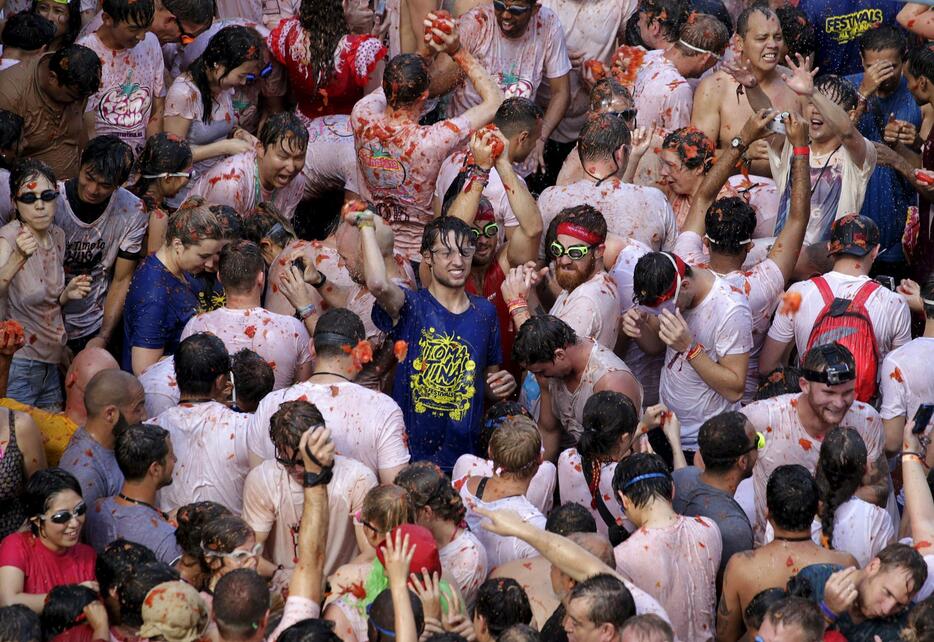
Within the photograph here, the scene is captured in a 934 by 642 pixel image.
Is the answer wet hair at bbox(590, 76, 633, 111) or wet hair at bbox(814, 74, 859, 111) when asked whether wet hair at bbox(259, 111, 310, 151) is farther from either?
wet hair at bbox(814, 74, 859, 111)

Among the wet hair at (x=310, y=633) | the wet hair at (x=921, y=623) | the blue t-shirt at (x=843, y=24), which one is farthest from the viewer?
the blue t-shirt at (x=843, y=24)

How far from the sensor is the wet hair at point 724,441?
6754 mm

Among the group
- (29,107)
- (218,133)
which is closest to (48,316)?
(29,107)

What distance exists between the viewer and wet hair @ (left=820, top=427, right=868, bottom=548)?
653 cm

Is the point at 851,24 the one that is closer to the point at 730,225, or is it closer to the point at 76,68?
the point at 730,225

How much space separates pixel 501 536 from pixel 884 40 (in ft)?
16.4

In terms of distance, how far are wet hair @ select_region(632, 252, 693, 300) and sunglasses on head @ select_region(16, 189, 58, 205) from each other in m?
3.25

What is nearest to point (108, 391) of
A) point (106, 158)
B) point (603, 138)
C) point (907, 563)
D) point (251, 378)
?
point (251, 378)

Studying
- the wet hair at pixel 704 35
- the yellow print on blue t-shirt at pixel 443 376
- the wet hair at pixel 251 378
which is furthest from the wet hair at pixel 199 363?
the wet hair at pixel 704 35

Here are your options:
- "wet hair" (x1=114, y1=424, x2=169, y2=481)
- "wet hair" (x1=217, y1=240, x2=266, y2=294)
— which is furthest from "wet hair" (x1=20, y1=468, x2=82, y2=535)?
"wet hair" (x1=217, y1=240, x2=266, y2=294)

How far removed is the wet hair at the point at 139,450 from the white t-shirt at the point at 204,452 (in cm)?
37

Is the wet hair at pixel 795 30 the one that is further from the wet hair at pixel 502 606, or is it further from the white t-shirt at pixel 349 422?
the wet hair at pixel 502 606

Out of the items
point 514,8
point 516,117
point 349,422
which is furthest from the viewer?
point 514,8

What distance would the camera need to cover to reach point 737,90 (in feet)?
31.8
